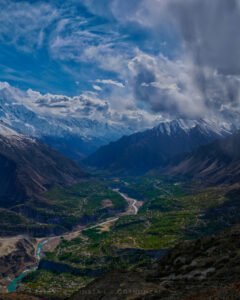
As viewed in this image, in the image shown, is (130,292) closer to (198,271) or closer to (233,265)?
(198,271)

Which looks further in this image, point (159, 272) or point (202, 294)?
point (159, 272)

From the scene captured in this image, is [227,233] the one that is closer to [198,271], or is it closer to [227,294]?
[198,271]

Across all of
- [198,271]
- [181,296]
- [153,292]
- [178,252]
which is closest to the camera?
[181,296]

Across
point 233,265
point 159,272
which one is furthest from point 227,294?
point 159,272

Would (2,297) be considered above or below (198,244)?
below

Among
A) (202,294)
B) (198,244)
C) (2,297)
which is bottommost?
(2,297)

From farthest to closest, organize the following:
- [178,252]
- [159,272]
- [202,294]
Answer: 1. [178,252]
2. [159,272]
3. [202,294]

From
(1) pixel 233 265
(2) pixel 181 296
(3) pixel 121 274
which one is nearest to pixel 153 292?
(2) pixel 181 296
